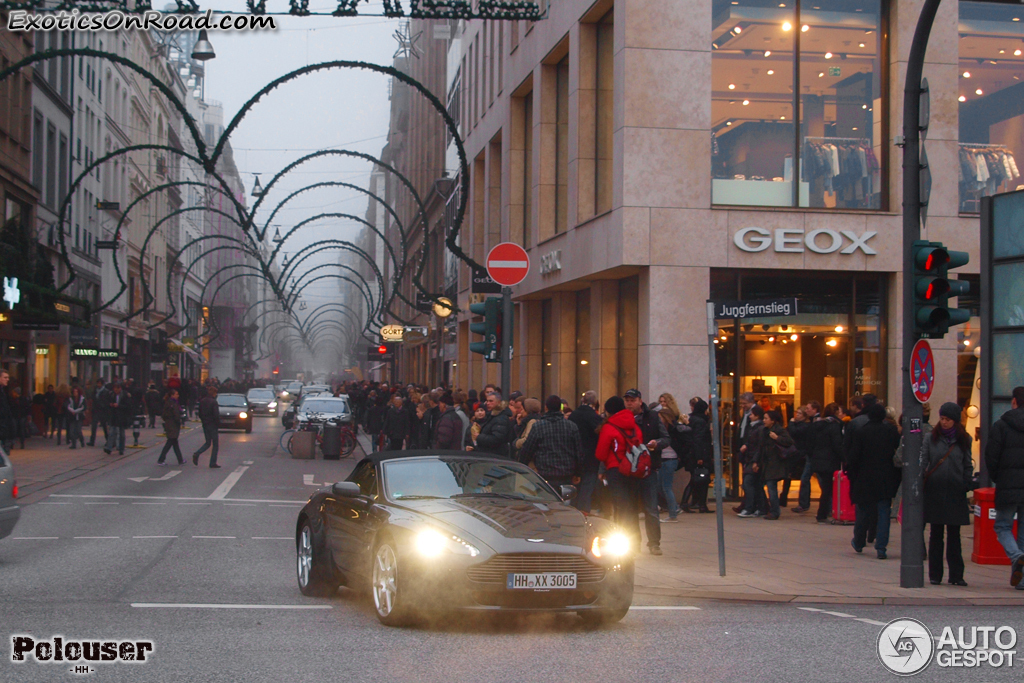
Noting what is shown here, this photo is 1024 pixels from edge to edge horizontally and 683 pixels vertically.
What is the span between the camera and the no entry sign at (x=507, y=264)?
16047 mm

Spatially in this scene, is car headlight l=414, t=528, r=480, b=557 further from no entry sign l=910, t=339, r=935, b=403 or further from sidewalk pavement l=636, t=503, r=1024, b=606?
no entry sign l=910, t=339, r=935, b=403

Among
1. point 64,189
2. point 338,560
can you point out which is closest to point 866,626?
point 338,560

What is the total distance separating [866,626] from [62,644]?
5894 millimetres

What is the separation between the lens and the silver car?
37.9 feet

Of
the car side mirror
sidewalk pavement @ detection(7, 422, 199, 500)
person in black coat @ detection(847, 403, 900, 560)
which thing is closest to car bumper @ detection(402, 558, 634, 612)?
the car side mirror

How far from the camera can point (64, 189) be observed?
4609 cm

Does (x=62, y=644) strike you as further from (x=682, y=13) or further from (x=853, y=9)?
(x=853, y=9)

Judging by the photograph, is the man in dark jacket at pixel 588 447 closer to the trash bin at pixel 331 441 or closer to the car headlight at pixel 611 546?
the car headlight at pixel 611 546

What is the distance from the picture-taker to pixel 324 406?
1337 inches

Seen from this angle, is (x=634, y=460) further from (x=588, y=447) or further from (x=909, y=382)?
(x=909, y=382)

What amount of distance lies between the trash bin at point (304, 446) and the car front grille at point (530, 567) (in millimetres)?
22930

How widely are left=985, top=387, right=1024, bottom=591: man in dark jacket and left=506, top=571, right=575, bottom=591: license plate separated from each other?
511cm

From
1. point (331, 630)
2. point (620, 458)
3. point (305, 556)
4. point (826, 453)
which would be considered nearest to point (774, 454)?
point (826, 453)

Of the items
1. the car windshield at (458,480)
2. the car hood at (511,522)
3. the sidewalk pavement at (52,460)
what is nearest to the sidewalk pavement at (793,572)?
the car windshield at (458,480)
